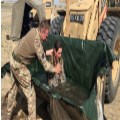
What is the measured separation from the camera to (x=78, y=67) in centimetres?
664

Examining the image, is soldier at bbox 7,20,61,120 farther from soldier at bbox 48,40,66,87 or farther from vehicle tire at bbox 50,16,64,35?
vehicle tire at bbox 50,16,64,35

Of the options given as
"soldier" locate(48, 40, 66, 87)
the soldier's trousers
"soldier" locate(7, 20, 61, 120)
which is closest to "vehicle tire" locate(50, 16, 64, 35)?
"soldier" locate(48, 40, 66, 87)

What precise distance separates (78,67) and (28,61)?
50.1 inches

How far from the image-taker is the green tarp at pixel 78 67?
19.3 ft

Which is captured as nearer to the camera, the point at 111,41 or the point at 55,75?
the point at 55,75

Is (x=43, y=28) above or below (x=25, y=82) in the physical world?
above

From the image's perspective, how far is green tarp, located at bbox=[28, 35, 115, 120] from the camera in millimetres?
5879

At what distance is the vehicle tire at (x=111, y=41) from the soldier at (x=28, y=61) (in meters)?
1.34

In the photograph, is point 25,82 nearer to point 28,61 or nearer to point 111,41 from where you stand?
point 28,61

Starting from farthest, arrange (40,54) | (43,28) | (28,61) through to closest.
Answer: (28,61)
(40,54)
(43,28)

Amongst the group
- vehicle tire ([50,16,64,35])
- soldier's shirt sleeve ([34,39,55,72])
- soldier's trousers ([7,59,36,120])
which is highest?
vehicle tire ([50,16,64,35])

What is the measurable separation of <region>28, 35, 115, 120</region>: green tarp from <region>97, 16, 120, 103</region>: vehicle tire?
1.40 ft

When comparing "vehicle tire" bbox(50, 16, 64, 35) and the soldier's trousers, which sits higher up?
"vehicle tire" bbox(50, 16, 64, 35)

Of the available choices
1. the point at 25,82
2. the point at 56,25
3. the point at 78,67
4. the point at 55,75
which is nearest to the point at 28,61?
the point at 25,82
